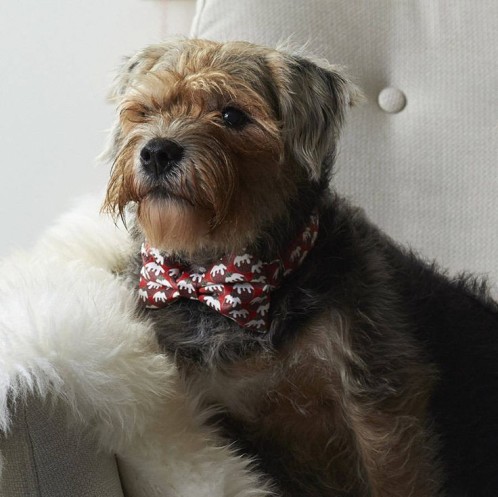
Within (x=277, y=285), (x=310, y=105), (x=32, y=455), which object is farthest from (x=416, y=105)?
(x=32, y=455)

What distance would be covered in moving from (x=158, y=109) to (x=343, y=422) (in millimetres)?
680

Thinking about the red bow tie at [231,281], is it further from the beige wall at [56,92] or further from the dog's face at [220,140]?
the beige wall at [56,92]

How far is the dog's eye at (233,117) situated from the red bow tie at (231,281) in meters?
0.24

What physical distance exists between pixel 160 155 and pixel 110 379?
0.36 metres

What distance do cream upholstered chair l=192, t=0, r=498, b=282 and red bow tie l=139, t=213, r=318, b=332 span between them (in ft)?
1.94

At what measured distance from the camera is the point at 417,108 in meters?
1.94

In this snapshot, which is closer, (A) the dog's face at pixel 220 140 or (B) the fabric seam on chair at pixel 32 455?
(B) the fabric seam on chair at pixel 32 455

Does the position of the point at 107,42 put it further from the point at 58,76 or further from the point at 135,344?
the point at 135,344

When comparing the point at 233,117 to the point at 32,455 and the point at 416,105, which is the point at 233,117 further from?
the point at 416,105

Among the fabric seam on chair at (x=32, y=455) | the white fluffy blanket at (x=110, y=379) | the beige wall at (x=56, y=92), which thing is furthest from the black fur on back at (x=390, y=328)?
the beige wall at (x=56, y=92)

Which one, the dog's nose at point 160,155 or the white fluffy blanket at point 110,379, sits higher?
the dog's nose at point 160,155

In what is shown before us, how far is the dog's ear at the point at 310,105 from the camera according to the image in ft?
4.33

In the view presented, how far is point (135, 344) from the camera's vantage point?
120 centimetres

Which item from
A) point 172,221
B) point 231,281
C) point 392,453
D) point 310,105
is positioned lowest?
point 392,453
